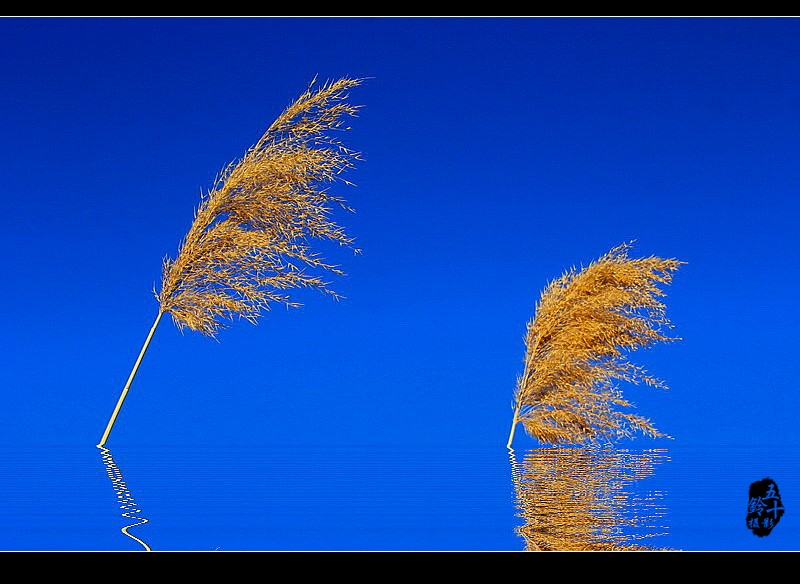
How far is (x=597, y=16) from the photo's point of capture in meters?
2.85

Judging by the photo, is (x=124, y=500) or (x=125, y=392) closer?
(x=124, y=500)

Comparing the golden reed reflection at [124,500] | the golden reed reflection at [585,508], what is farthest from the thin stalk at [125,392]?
the golden reed reflection at [585,508]

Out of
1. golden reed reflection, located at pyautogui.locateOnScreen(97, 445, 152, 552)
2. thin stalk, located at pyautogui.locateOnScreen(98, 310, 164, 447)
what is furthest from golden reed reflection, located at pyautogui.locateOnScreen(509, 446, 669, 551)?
thin stalk, located at pyautogui.locateOnScreen(98, 310, 164, 447)

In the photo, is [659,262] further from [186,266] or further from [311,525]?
[311,525]

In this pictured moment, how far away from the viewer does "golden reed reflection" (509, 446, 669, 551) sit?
189cm

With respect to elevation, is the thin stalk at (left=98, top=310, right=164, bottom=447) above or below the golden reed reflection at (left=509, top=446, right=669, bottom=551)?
above

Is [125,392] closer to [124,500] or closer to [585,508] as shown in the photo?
[124,500]

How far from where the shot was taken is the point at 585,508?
2.49 metres

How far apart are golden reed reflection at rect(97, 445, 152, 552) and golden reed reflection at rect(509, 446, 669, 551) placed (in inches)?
44.7

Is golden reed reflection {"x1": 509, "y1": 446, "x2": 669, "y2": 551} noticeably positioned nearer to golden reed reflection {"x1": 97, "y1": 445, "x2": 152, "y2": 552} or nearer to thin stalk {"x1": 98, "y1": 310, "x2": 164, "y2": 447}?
golden reed reflection {"x1": 97, "y1": 445, "x2": 152, "y2": 552}

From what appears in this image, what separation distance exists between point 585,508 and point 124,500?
1.73m

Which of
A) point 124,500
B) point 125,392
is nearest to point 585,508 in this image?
point 124,500

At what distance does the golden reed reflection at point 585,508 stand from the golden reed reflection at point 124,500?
3.73 feet
